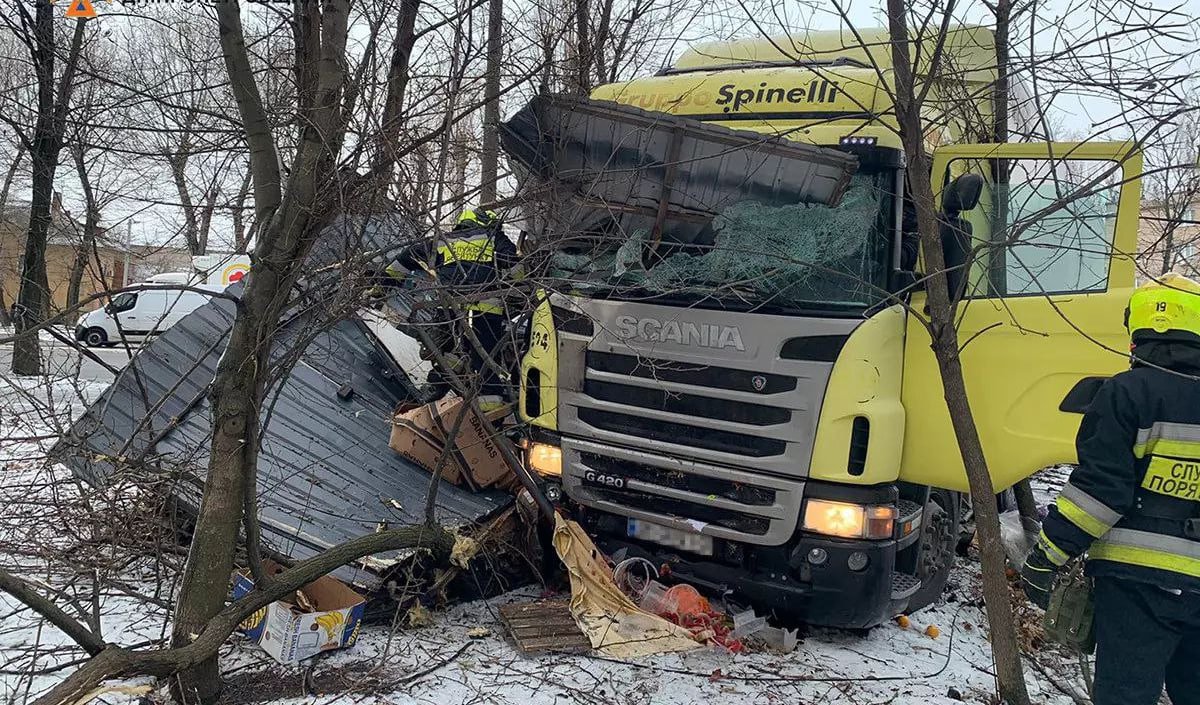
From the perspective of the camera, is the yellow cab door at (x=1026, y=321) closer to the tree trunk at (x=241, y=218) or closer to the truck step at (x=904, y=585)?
the truck step at (x=904, y=585)

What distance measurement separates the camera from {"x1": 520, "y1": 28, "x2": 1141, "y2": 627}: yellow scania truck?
3.56 meters

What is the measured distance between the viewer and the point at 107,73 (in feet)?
11.3

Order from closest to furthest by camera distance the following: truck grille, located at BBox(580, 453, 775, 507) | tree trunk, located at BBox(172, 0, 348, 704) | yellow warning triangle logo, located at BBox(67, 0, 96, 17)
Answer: tree trunk, located at BBox(172, 0, 348, 704), truck grille, located at BBox(580, 453, 775, 507), yellow warning triangle logo, located at BBox(67, 0, 96, 17)

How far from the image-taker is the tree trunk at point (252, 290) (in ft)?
9.12

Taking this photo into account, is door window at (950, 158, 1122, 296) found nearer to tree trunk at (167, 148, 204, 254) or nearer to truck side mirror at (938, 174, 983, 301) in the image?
truck side mirror at (938, 174, 983, 301)

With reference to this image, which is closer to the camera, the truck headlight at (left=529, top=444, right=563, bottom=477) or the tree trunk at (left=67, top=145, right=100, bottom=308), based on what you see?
the tree trunk at (left=67, top=145, right=100, bottom=308)

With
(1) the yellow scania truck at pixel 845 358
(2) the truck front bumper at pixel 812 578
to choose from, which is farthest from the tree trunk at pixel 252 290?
(2) the truck front bumper at pixel 812 578

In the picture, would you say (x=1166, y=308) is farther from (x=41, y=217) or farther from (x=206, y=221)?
(x=41, y=217)

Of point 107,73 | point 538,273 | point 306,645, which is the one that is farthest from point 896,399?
point 107,73

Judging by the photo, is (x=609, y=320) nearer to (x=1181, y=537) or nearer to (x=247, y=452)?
(x=247, y=452)

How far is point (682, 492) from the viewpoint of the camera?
3988 millimetres

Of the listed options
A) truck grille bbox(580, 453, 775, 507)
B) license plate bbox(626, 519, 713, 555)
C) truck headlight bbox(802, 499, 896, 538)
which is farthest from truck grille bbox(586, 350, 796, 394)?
license plate bbox(626, 519, 713, 555)

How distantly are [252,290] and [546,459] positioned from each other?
2.02 meters

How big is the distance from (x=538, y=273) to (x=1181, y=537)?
2.66 metres
